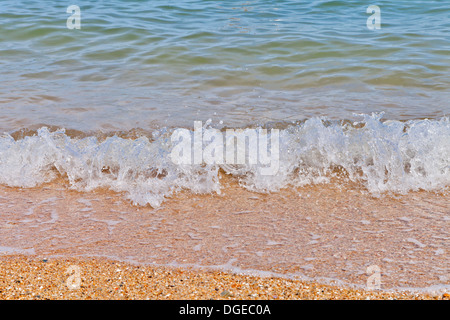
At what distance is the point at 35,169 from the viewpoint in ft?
13.3

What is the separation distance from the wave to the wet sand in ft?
0.44

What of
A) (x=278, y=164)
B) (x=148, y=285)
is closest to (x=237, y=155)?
(x=278, y=164)

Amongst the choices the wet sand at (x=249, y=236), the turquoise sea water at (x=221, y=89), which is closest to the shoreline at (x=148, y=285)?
the wet sand at (x=249, y=236)

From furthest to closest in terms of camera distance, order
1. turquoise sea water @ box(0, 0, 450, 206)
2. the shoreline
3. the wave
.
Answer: turquoise sea water @ box(0, 0, 450, 206) → the wave → the shoreline

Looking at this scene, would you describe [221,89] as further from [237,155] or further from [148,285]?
[148,285]

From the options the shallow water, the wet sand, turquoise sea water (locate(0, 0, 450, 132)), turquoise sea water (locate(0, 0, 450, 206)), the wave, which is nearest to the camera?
the wet sand

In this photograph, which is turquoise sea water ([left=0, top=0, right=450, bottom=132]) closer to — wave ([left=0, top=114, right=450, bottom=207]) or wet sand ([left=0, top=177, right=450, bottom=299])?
wave ([left=0, top=114, right=450, bottom=207])

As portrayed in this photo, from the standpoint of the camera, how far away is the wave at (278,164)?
150 inches

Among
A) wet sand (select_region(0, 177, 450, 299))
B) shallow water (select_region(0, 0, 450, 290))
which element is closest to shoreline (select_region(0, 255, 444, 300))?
wet sand (select_region(0, 177, 450, 299))

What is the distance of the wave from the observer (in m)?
3.82

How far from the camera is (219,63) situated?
6906mm
